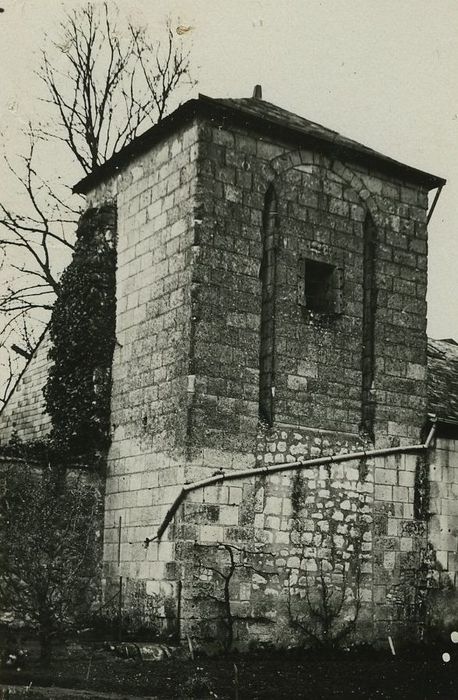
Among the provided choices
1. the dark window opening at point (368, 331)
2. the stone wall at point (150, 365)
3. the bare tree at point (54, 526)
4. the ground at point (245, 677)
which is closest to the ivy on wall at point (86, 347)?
the stone wall at point (150, 365)

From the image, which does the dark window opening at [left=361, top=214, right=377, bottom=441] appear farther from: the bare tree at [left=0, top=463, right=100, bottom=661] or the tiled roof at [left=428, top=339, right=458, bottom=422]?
the bare tree at [left=0, top=463, right=100, bottom=661]

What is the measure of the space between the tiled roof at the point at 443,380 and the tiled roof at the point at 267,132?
9.90 ft

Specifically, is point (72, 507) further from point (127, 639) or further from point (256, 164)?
point (256, 164)

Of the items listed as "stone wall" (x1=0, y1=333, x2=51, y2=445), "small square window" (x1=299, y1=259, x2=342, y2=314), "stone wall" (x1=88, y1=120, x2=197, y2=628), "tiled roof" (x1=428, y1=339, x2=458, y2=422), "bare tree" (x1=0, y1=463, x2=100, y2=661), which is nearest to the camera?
"stone wall" (x1=88, y1=120, x2=197, y2=628)

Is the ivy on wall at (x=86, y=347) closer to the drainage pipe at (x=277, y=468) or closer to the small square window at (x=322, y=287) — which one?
the drainage pipe at (x=277, y=468)

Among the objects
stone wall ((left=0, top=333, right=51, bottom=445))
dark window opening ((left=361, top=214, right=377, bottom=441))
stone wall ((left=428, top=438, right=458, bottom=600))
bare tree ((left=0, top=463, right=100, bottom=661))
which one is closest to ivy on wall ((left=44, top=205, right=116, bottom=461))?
bare tree ((left=0, top=463, right=100, bottom=661))

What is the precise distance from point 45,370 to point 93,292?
2.41 metres

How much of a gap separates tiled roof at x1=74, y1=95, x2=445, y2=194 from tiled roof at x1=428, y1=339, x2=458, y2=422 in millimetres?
3019

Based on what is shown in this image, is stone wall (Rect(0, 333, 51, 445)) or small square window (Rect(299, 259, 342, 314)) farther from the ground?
small square window (Rect(299, 259, 342, 314))

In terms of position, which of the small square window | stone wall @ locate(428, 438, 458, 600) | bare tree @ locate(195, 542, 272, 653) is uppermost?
the small square window

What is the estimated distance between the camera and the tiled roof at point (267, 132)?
39.8ft

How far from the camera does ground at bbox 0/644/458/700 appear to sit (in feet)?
28.9

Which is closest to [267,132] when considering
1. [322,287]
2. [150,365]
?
[322,287]

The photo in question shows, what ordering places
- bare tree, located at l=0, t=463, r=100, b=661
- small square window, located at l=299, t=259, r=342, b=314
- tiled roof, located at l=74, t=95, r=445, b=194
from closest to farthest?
bare tree, located at l=0, t=463, r=100, b=661
tiled roof, located at l=74, t=95, r=445, b=194
small square window, located at l=299, t=259, r=342, b=314
